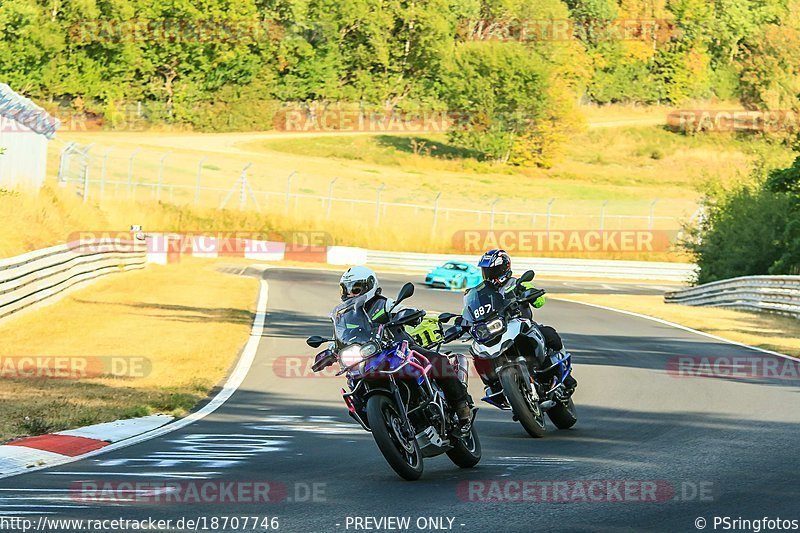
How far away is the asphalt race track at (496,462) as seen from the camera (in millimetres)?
7512

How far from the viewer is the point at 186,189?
6662cm

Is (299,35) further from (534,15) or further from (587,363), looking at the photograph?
(587,363)

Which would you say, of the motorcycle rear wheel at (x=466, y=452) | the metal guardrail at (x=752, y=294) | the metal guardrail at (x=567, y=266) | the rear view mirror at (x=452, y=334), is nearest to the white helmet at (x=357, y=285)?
the rear view mirror at (x=452, y=334)

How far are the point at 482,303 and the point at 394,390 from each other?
2548 mm

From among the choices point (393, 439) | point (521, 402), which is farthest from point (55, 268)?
point (393, 439)

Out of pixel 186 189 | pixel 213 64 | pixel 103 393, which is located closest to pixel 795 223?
pixel 103 393

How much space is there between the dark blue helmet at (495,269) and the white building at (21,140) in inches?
1012

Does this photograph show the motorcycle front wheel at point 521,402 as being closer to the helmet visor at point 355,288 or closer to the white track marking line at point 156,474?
the helmet visor at point 355,288

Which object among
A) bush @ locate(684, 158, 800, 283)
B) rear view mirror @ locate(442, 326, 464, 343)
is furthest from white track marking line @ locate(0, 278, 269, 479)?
bush @ locate(684, 158, 800, 283)

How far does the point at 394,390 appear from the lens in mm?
8742

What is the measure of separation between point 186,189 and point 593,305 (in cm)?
3644

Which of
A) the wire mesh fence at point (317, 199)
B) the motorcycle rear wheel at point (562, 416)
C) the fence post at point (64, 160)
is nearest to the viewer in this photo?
the motorcycle rear wheel at point (562, 416)

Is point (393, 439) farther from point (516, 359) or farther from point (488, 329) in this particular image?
point (516, 359)

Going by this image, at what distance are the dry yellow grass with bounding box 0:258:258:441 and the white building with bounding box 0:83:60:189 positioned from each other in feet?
16.6
